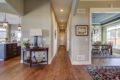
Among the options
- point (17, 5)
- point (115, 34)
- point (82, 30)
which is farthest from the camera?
point (115, 34)

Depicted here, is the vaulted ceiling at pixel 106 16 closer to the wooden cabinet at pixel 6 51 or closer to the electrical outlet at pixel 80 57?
the electrical outlet at pixel 80 57

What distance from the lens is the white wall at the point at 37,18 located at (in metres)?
3.69

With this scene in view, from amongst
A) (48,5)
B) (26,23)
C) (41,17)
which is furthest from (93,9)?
(26,23)

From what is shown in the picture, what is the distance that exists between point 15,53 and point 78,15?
15.2ft

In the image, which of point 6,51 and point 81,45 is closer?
point 81,45

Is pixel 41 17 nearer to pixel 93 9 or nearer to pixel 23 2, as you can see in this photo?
pixel 23 2

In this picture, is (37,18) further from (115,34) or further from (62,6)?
(115,34)

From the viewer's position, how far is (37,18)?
12.2 feet

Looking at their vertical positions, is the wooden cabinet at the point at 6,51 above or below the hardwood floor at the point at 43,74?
above

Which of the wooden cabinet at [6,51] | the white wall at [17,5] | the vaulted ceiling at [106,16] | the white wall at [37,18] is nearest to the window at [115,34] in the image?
the vaulted ceiling at [106,16]

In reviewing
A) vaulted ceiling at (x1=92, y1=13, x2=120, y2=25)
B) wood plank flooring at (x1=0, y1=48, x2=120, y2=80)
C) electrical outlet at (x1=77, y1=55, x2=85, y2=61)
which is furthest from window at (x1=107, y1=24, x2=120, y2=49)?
wood plank flooring at (x1=0, y1=48, x2=120, y2=80)

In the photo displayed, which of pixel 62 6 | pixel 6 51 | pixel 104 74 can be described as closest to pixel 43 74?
pixel 104 74

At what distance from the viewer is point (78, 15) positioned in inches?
144

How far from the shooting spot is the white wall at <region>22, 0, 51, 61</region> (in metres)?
3.69
